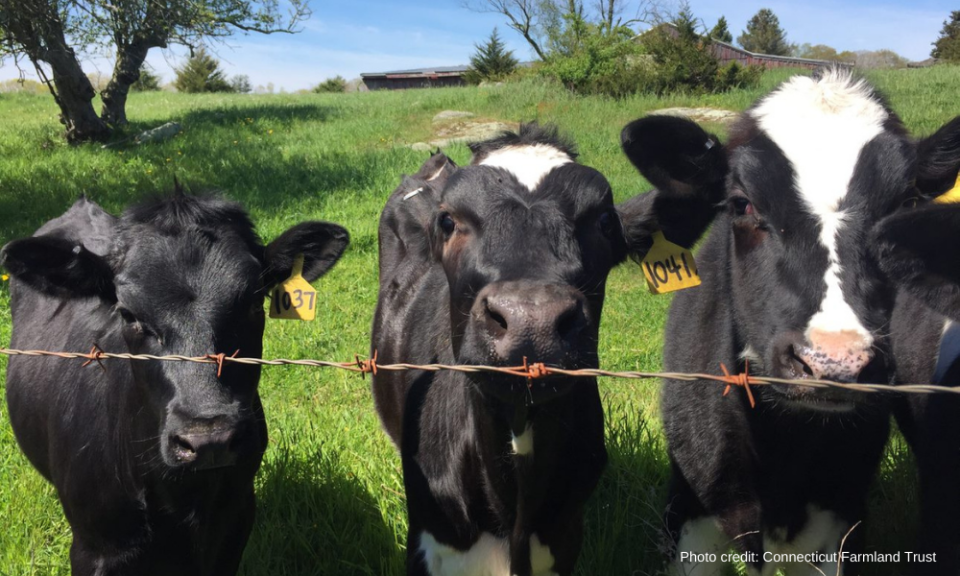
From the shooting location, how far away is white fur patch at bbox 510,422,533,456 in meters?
2.67

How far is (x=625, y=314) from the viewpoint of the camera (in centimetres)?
732

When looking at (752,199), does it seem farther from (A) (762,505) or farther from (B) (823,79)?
(A) (762,505)

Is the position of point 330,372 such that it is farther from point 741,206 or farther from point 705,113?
point 705,113

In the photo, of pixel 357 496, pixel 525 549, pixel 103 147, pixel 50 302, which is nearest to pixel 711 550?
pixel 525 549

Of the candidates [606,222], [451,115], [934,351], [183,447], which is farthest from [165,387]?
[451,115]

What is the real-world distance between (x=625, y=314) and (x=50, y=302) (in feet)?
16.9

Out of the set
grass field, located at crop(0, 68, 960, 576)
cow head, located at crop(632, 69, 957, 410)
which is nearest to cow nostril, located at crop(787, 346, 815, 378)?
cow head, located at crop(632, 69, 957, 410)

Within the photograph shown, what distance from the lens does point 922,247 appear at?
244 centimetres

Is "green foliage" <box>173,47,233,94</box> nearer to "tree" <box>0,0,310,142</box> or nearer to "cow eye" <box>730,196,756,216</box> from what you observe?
"tree" <box>0,0,310,142</box>

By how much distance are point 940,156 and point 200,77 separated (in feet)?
160

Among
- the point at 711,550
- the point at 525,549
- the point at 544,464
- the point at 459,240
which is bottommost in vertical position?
the point at 711,550

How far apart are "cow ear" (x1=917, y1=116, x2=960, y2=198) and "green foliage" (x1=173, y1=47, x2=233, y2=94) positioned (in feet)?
158

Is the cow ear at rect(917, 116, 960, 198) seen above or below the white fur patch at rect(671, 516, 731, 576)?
above

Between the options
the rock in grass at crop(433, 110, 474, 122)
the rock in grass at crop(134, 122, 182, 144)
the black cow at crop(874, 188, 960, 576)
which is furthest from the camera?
the rock in grass at crop(433, 110, 474, 122)
